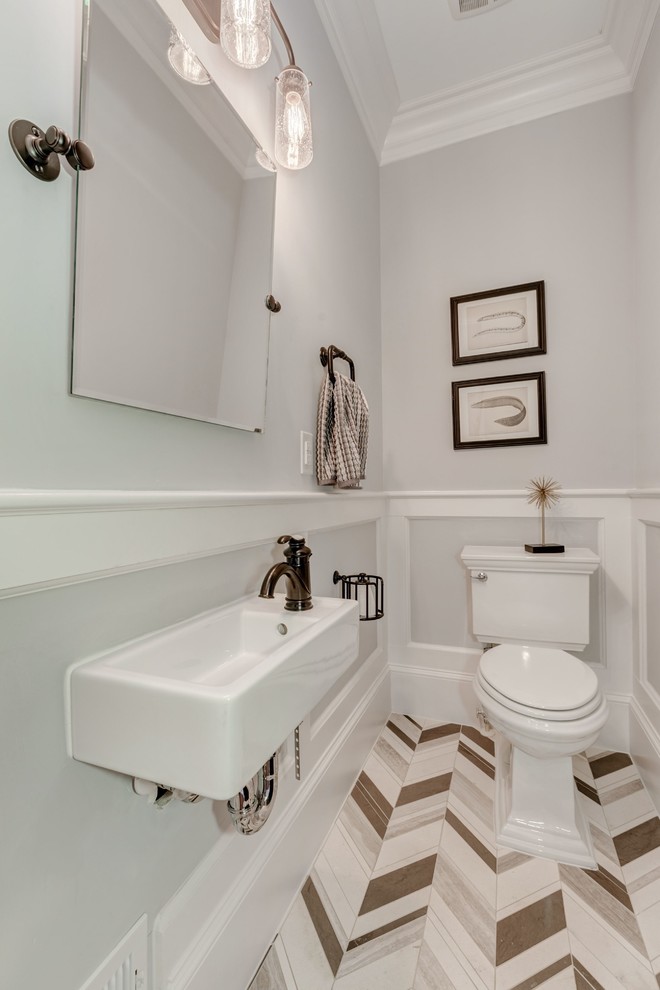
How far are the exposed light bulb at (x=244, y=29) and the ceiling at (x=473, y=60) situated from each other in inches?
34.2

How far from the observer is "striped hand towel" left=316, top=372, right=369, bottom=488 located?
1401mm

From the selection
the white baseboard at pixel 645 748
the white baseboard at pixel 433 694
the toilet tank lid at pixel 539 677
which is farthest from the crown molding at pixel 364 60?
the white baseboard at pixel 645 748

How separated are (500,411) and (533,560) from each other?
0.67 m

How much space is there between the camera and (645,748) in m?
1.59

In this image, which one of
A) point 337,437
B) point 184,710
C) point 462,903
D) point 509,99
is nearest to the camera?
point 184,710

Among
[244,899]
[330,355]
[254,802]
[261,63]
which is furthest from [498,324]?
[244,899]

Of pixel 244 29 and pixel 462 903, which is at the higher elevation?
pixel 244 29

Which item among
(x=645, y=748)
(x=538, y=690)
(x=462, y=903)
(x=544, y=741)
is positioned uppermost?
(x=538, y=690)

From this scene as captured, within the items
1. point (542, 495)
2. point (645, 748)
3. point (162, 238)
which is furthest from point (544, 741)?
point (162, 238)

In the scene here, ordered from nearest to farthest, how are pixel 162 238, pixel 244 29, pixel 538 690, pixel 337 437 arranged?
1. pixel 162 238
2. pixel 244 29
3. pixel 538 690
4. pixel 337 437

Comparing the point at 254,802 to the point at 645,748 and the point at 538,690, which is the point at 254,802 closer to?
the point at 538,690

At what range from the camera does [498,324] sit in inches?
76.8

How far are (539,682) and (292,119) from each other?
172cm

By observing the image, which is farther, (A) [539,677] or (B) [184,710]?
(A) [539,677]
